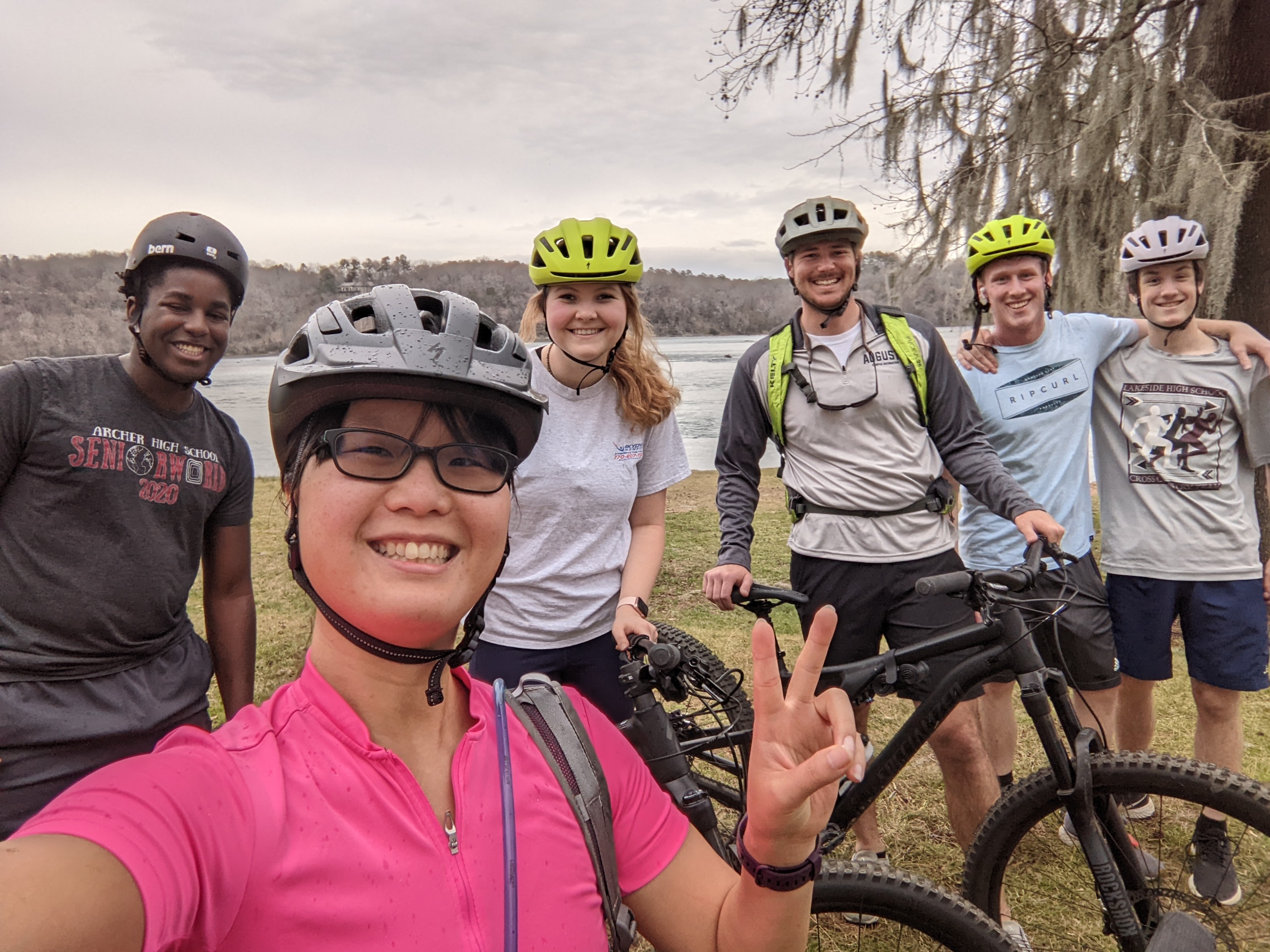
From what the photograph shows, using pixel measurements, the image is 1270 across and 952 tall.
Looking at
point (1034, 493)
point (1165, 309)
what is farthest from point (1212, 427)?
point (1034, 493)

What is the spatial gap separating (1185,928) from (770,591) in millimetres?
1602

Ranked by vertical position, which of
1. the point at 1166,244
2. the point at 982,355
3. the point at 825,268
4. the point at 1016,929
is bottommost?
the point at 1016,929

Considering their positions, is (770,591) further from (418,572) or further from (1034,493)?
(418,572)

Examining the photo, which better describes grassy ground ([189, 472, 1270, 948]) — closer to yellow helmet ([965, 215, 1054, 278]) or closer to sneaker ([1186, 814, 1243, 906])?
sneaker ([1186, 814, 1243, 906])

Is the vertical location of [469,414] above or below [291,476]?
above

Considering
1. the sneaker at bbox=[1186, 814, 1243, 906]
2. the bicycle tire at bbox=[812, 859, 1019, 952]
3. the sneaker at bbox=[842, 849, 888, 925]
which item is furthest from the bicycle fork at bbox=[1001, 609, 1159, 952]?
the sneaker at bbox=[842, 849, 888, 925]

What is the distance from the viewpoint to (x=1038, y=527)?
2.82 metres

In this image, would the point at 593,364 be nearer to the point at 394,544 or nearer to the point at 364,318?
the point at 364,318

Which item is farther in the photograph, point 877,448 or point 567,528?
point 877,448

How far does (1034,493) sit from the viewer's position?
3533mm

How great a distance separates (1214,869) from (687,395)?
47.0 metres

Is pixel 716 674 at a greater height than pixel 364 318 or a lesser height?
lesser

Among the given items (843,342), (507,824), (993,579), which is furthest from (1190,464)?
(507,824)

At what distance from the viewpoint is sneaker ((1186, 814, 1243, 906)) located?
2838mm
